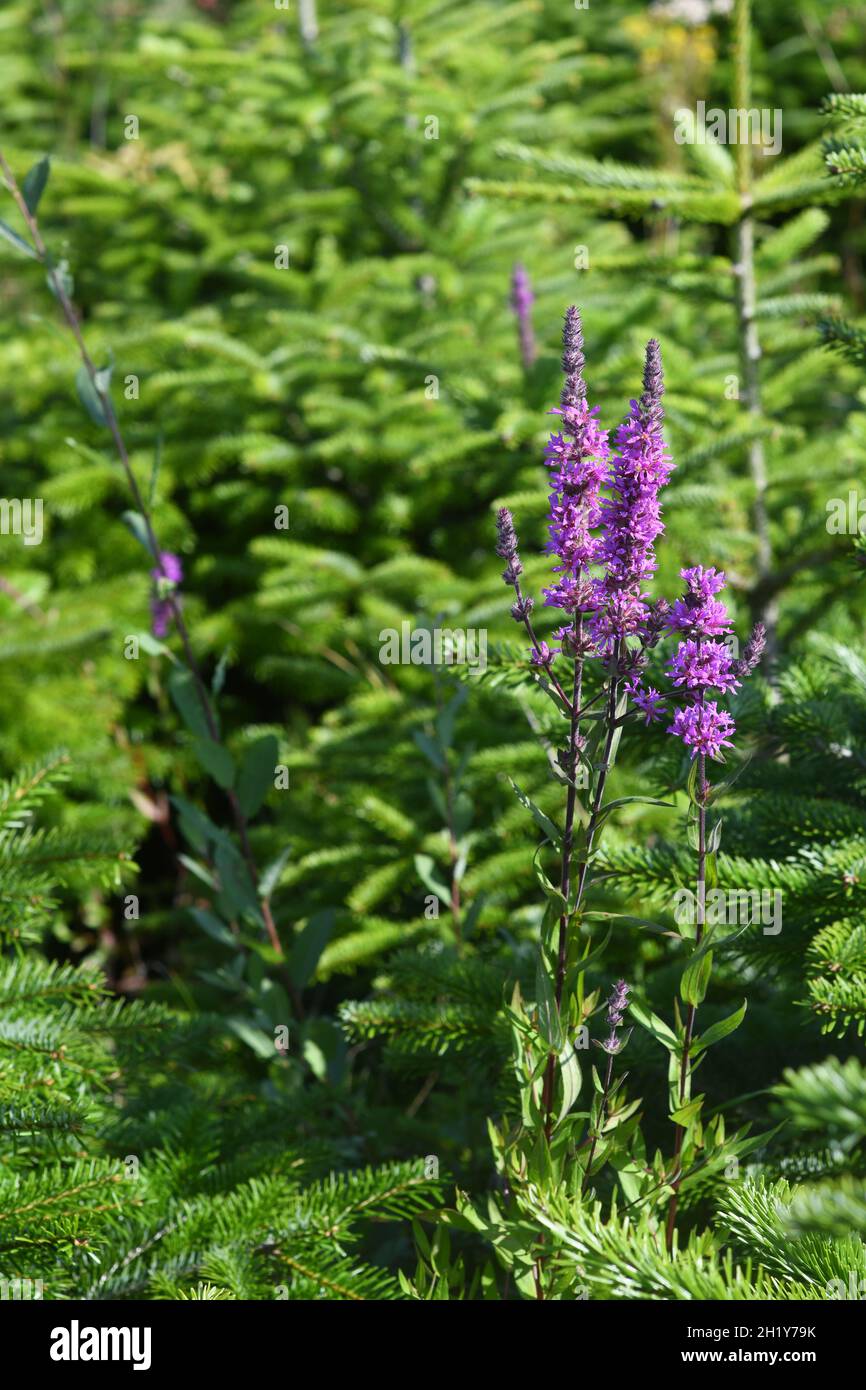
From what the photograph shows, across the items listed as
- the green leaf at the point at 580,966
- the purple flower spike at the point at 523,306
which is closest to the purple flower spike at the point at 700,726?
the green leaf at the point at 580,966

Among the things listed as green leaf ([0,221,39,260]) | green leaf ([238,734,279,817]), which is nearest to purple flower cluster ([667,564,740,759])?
green leaf ([238,734,279,817])

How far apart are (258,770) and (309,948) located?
31 centimetres

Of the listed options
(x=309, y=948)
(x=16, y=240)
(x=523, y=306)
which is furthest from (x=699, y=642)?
(x=523, y=306)

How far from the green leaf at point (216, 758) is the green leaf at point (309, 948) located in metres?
0.28

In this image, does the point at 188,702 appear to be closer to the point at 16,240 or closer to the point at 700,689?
the point at 16,240

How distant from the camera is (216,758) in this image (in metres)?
1.74

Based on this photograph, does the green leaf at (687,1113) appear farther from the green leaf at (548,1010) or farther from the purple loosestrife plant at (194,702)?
the purple loosestrife plant at (194,702)

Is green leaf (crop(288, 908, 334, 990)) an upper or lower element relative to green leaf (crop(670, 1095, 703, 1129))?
upper

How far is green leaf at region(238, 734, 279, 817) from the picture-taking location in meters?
1.79

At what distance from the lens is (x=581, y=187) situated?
2355mm

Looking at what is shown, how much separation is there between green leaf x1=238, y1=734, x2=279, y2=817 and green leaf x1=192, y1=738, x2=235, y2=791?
1.5 inches

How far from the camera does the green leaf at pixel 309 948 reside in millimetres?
1846

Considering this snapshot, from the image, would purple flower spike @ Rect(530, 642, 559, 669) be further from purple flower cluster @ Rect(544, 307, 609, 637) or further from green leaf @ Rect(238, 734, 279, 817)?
green leaf @ Rect(238, 734, 279, 817)
